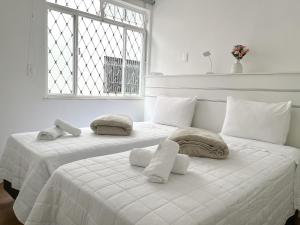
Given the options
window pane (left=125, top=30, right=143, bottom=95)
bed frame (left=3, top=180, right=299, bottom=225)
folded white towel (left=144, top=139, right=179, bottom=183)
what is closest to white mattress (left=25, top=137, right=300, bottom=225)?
folded white towel (left=144, top=139, right=179, bottom=183)

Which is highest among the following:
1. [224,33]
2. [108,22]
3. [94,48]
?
[108,22]

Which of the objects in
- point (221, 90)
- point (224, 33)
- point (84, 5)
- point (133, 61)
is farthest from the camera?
point (133, 61)

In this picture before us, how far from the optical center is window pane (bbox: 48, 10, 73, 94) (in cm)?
265

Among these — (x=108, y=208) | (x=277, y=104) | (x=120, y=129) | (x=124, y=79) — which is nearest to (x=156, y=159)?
(x=108, y=208)

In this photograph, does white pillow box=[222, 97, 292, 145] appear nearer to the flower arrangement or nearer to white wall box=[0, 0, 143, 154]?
the flower arrangement

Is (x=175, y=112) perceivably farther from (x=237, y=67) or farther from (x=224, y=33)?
(x=224, y=33)

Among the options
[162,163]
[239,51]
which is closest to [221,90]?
[239,51]

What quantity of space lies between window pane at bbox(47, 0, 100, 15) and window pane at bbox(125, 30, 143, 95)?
0.57m

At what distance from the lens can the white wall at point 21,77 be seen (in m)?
2.33

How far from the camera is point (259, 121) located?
6.62ft

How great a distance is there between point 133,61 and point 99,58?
0.59m

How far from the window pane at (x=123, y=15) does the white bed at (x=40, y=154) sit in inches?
72.6

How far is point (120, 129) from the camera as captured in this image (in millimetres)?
2121

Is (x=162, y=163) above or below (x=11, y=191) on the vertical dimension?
above
